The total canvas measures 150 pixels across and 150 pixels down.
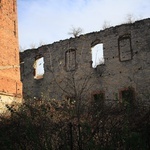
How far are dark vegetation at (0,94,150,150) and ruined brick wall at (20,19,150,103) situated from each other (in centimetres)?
855

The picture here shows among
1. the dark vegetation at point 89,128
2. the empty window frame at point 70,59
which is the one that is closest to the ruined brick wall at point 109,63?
the empty window frame at point 70,59

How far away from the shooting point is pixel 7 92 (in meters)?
11.5

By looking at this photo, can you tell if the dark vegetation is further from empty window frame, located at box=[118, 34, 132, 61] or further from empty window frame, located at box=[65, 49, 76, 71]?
empty window frame, located at box=[65, 49, 76, 71]

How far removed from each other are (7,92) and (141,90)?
7172 millimetres

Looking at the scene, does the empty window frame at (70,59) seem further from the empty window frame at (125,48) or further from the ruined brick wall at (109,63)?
the empty window frame at (125,48)

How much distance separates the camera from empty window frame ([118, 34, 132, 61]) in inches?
627

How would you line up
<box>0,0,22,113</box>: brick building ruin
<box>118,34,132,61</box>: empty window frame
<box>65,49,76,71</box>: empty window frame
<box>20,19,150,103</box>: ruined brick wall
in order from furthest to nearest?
<box>65,49,76,71</box>: empty window frame, <box>118,34,132,61</box>: empty window frame, <box>20,19,150,103</box>: ruined brick wall, <box>0,0,22,113</box>: brick building ruin

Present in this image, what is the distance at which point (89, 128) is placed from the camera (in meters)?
4.36

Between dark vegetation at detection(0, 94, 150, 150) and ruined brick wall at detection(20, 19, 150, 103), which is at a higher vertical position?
ruined brick wall at detection(20, 19, 150, 103)

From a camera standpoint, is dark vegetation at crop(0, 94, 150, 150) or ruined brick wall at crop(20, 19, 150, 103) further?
ruined brick wall at crop(20, 19, 150, 103)

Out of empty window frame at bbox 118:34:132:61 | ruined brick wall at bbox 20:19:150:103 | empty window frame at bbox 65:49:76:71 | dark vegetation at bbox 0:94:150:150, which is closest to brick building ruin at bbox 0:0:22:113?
ruined brick wall at bbox 20:19:150:103

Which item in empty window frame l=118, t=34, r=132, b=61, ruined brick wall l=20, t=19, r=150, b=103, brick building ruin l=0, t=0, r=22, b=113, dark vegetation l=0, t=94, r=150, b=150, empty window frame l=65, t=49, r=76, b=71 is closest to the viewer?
dark vegetation l=0, t=94, r=150, b=150

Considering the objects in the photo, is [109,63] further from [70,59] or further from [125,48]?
[70,59]

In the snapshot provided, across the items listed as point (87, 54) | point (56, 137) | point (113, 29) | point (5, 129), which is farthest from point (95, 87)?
point (56, 137)
